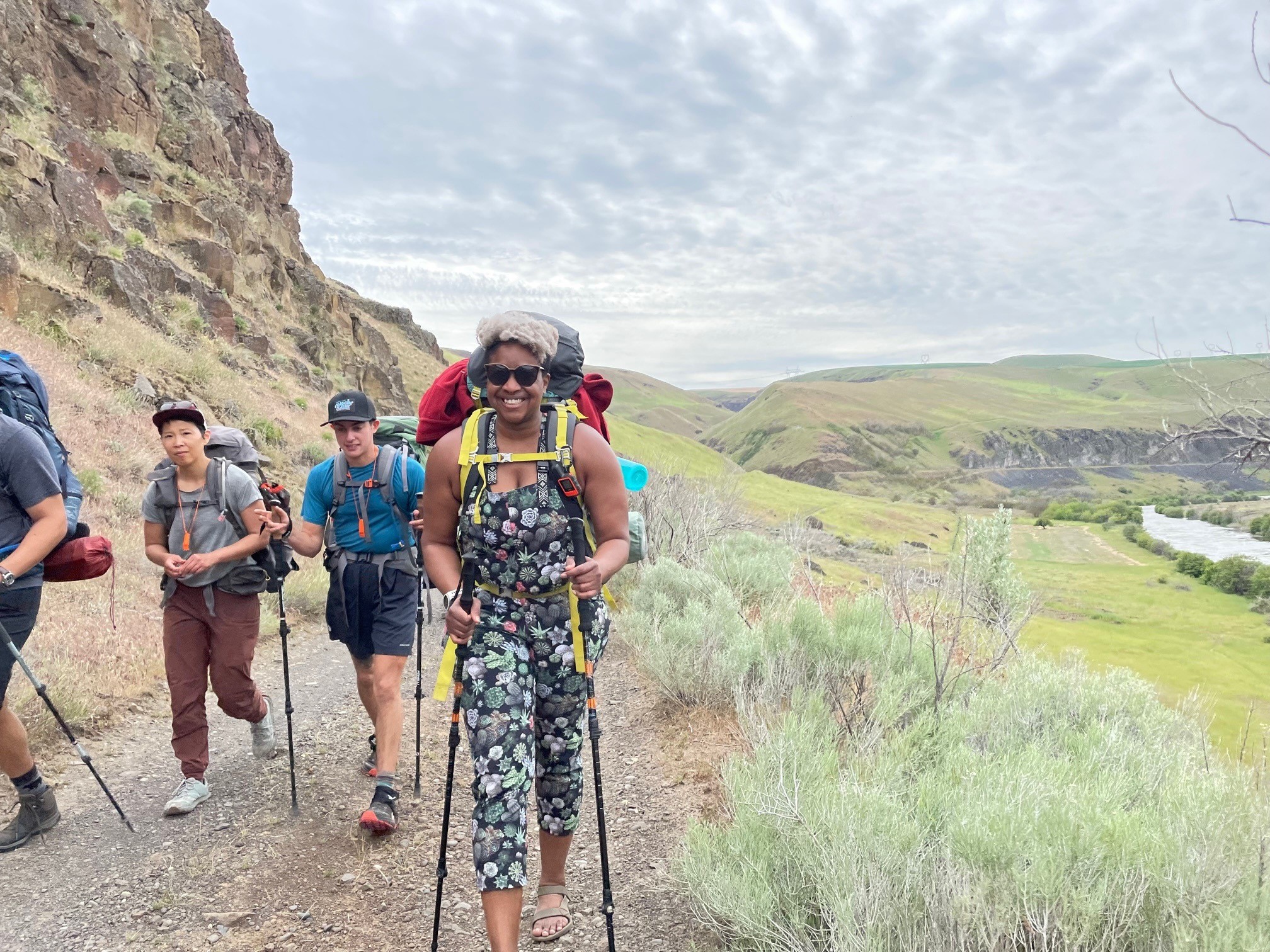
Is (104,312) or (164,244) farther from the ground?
(164,244)

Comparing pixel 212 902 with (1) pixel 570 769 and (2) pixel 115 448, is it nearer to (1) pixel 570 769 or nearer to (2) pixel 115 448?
(1) pixel 570 769

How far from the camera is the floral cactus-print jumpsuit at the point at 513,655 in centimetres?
256

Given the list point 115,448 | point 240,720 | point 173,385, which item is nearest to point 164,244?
point 173,385

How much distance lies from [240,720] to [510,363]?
4731 millimetres

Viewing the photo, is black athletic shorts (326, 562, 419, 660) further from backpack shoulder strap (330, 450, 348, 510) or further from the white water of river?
the white water of river

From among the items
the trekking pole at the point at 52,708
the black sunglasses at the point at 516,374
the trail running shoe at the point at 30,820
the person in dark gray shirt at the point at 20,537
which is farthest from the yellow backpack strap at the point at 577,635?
the trail running shoe at the point at 30,820

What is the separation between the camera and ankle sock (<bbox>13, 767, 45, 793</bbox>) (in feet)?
12.5

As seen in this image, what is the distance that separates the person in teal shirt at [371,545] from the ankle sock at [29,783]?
1563mm

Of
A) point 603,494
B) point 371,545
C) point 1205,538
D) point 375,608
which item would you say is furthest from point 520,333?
point 1205,538

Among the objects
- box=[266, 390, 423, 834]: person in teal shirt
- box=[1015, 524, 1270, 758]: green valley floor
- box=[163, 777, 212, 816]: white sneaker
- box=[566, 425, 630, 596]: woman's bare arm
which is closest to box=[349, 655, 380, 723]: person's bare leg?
box=[266, 390, 423, 834]: person in teal shirt

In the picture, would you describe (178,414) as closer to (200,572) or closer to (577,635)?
(200,572)

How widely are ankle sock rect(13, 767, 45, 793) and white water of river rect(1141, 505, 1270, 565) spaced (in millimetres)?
64926

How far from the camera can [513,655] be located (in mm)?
2697

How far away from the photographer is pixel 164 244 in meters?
22.9
